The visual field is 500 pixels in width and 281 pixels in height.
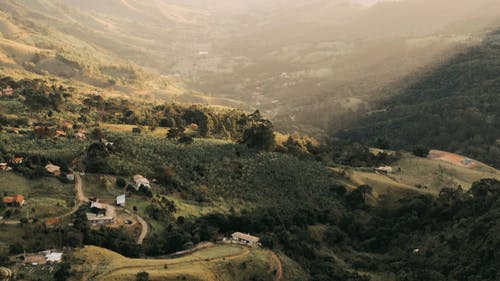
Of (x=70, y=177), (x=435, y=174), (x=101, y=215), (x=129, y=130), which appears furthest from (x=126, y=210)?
(x=435, y=174)

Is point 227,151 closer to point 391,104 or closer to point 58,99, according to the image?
point 58,99

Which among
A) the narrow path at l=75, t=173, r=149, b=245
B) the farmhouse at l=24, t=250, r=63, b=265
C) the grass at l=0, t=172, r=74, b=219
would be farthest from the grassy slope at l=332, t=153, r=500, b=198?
the farmhouse at l=24, t=250, r=63, b=265

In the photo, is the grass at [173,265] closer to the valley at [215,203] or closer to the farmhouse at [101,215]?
the valley at [215,203]

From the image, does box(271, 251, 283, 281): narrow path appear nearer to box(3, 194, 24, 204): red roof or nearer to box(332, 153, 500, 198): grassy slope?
box(3, 194, 24, 204): red roof

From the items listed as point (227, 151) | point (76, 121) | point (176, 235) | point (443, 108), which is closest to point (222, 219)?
point (176, 235)

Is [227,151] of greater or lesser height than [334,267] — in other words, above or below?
above
